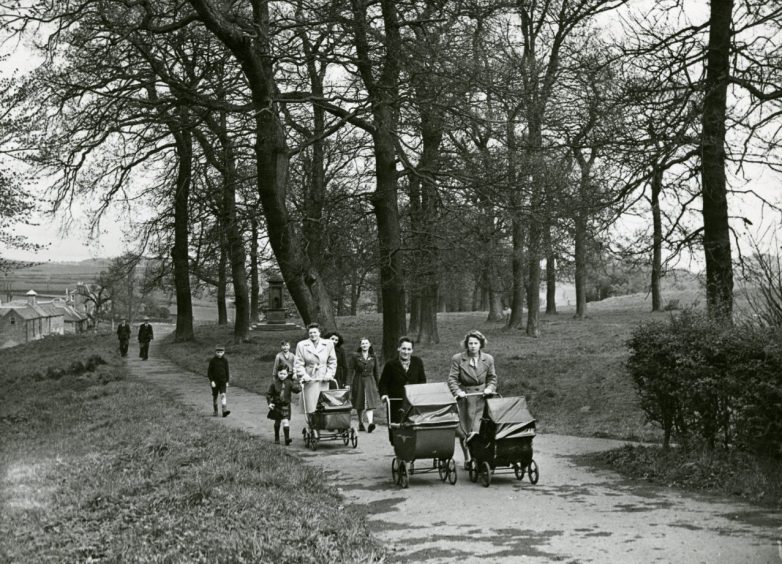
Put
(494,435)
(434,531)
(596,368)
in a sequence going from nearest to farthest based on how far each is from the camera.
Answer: (434,531) < (494,435) < (596,368)

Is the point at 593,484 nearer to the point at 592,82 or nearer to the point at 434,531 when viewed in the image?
Answer: the point at 434,531

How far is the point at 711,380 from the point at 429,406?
3.35 metres

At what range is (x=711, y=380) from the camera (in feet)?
32.2

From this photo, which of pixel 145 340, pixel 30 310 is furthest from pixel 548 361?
pixel 30 310

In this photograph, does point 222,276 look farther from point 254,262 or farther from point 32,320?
point 32,320

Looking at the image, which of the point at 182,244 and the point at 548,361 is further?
the point at 182,244

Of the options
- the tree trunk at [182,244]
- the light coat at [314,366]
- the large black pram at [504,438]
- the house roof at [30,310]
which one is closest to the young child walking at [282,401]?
the light coat at [314,366]

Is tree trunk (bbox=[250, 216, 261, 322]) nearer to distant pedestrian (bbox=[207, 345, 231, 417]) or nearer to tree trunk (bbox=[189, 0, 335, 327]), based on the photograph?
tree trunk (bbox=[189, 0, 335, 327])

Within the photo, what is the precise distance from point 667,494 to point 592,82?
8513 mm

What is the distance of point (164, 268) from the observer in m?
37.7

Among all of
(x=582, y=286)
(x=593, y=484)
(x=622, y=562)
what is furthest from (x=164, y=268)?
(x=622, y=562)

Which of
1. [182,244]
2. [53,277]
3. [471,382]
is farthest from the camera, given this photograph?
[53,277]

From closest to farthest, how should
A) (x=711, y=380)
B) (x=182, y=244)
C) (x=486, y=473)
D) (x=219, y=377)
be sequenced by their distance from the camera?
(x=711, y=380), (x=486, y=473), (x=219, y=377), (x=182, y=244)

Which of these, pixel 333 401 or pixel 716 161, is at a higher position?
pixel 716 161
